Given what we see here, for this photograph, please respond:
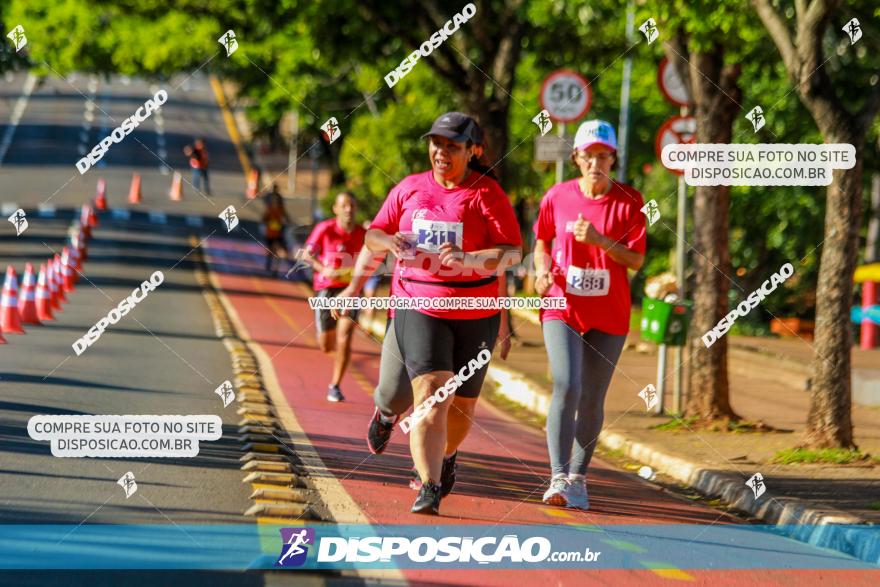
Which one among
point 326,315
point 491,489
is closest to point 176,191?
point 326,315

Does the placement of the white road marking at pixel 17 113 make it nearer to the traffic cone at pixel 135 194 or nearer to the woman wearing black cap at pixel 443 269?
the traffic cone at pixel 135 194

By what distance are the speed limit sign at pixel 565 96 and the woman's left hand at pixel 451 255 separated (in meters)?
9.60

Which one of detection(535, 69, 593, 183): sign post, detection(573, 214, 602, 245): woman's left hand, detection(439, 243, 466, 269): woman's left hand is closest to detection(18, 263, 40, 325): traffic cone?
detection(535, 69, 593, 183): sign post

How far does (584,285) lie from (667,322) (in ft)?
16.0

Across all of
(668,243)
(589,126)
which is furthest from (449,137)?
(668,243)

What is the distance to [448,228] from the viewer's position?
8641 mm

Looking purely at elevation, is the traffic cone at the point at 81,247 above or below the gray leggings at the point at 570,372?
above

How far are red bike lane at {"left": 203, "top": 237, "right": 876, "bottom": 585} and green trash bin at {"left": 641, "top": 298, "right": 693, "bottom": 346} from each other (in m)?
1.33

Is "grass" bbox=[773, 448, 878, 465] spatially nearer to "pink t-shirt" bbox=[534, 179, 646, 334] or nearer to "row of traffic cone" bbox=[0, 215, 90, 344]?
"pink t-shirt" bbox=[534, 179, 646, 334]

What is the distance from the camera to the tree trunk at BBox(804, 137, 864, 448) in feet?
39.1

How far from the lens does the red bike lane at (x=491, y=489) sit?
768cm

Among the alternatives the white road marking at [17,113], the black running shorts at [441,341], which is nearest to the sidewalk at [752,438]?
the black running shorts at [441,341]

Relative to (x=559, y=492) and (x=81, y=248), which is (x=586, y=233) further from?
(x=81, y=248)

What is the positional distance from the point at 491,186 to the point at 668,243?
985 inches
